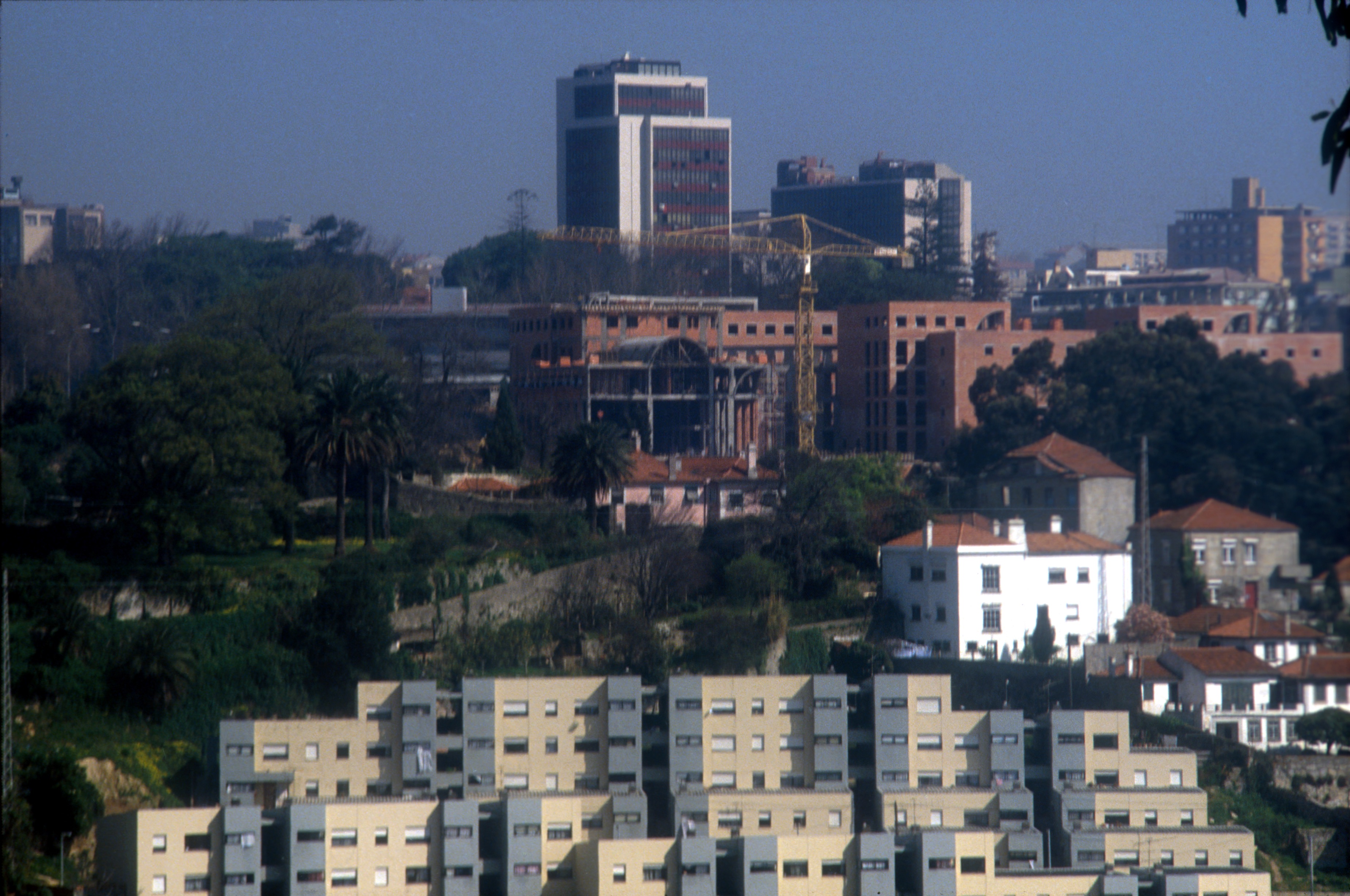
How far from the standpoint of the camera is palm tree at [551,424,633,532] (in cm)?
2489

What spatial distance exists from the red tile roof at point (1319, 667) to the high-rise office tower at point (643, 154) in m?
44.6

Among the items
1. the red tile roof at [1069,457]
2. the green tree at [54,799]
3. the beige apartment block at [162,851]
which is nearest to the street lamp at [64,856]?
the green tree at [54,799]

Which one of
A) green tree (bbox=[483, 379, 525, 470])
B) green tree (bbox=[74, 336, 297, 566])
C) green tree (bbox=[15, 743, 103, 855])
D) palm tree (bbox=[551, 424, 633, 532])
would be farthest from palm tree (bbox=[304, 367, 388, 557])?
green tree (bbox=[15, 743, 103, 855])

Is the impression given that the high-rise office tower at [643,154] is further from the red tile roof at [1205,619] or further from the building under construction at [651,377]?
the red tile roof at [1205,619]

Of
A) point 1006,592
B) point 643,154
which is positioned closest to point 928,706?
point 1006,592

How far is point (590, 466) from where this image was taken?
A: 2489 centimetres

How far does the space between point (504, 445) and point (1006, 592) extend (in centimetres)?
974

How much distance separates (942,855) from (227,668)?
339 inches

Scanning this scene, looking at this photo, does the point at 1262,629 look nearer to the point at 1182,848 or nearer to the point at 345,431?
the point at 1182,848

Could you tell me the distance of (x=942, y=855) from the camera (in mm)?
17484

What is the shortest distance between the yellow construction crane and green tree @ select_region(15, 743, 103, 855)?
1668 centimetres

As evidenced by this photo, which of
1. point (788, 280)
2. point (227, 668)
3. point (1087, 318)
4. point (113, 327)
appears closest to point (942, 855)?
point (227, 668)

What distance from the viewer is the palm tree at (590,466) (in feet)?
81.7

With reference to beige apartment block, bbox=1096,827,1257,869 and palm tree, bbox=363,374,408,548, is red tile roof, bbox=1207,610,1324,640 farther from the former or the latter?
palm tree, bbox=363,374,408,548
